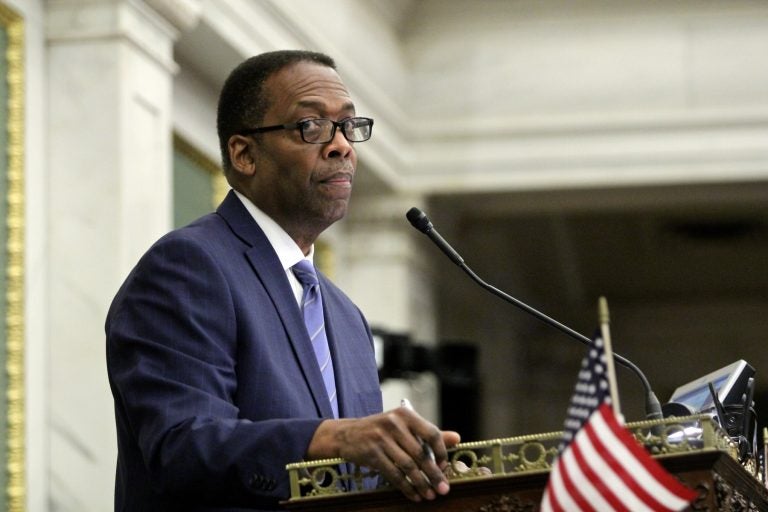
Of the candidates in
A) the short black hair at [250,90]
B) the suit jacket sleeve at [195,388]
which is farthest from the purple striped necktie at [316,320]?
the short black hair at [250,90]

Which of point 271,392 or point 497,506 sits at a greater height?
point 271,392

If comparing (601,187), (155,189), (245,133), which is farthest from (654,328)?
(245,133)

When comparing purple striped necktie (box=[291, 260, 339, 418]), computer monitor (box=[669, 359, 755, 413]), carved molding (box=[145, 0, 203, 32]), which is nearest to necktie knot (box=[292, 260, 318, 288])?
purple striped necktie (box=[291, 260, 339, 418])

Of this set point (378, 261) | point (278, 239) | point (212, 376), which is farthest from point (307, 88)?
point (378, 261)

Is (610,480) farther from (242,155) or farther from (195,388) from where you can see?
(242,155)

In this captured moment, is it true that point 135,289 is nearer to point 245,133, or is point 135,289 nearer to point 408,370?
point 245,133

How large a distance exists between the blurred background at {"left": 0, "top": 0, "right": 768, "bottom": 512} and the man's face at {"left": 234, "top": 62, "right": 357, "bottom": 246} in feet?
9.79

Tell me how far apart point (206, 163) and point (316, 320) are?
532cm

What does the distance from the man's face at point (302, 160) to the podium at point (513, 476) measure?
2.80ft

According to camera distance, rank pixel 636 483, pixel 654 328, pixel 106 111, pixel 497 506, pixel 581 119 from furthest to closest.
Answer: pixel 654 328 < pixel 581 119 < pixel 106 111 < pixel 497 506 < pixel 636 483

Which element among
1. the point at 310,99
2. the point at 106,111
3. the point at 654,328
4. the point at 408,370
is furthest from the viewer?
the point at 654,328

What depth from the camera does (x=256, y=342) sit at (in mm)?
3256

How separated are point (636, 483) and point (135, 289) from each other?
114cm

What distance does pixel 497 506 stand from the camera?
2.83 meters
